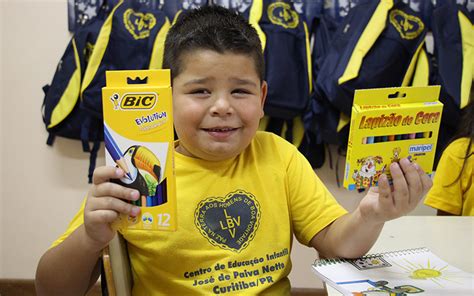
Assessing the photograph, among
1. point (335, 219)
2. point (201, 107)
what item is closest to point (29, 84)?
point (201, 107)

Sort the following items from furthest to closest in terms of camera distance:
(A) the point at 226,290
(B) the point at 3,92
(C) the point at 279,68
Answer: (B) the point at 3,92 → (C) the point at 279,68 → (A) the point at 226,290

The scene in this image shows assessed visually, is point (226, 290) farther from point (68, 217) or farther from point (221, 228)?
point (68, 217)

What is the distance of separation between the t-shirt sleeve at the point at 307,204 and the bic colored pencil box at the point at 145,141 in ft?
1.20

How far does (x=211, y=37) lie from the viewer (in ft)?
3.00

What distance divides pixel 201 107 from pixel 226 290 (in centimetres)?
34

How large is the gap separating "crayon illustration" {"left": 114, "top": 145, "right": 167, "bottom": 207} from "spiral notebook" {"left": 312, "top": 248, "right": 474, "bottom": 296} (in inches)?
12.3

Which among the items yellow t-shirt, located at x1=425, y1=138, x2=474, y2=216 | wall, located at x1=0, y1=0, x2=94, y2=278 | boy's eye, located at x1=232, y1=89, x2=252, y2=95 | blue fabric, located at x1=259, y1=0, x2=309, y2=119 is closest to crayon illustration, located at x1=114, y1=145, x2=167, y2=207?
boy's eye, located at x1=232, y1=89, x2=252, y2=95

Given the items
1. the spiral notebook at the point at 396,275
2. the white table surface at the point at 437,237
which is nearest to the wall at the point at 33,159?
the white table surface at the point at 437,237

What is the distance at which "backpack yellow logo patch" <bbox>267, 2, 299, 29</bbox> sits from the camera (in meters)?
1.91

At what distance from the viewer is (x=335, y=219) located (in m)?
0.94

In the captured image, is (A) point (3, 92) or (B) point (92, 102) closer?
(B) point (92, 102)

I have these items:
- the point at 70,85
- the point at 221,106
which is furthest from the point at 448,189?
the point at 70,85

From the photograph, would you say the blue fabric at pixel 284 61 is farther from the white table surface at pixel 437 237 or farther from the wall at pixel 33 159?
the white table surface at pixel 437 237

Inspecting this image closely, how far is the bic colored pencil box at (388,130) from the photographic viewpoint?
0.71 meters
